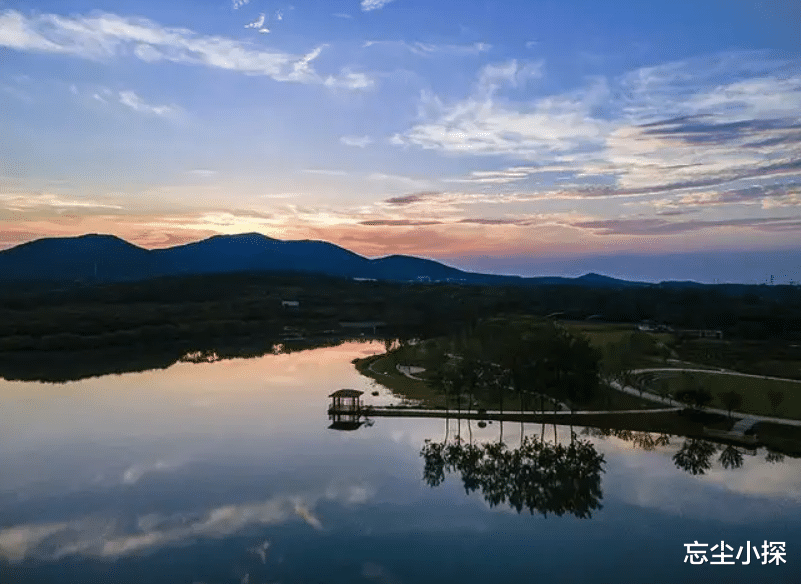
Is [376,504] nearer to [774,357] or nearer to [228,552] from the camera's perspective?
[228,552]

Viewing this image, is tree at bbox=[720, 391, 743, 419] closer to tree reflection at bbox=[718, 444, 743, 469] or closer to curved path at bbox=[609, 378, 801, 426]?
curved path at bbox=[609, 378, 801, 426]

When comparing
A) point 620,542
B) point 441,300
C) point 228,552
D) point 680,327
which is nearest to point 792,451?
point 620,542

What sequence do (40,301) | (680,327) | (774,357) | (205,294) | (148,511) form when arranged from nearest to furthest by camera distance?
(148,511) < (774,357) < (680,327) < (40,301) < (205,294)

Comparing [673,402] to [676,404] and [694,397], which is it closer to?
[676,404]

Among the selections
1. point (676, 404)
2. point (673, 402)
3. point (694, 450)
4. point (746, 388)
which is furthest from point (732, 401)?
point (746, 388)

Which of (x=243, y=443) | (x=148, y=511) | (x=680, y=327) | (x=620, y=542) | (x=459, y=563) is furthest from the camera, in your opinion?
(x=680, y=327)

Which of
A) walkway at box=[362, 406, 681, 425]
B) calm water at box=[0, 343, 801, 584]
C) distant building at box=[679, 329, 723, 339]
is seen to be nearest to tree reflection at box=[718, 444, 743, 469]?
calm water at box=[0, 343, 801, 584]

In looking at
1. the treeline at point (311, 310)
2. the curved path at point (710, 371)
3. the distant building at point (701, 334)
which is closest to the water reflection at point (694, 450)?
the curved path at point (710, 371)

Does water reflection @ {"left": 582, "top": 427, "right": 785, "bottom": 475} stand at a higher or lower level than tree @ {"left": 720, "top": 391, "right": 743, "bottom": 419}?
lower
